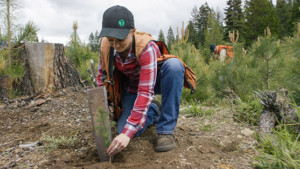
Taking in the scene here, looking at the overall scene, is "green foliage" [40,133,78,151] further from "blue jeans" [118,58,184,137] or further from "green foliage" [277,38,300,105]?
"green foliage" [277,38,300,105]

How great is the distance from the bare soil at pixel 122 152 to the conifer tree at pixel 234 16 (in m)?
27.3

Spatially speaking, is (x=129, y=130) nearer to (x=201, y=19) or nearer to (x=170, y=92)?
(x=170, y=92)

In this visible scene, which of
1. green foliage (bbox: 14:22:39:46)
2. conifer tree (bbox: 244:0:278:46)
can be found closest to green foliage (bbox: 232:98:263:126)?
green foliage (bbox: 14:22:39:46)

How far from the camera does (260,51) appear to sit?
4102 millimetres

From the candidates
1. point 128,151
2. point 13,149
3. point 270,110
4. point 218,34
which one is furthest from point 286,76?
point 218,34

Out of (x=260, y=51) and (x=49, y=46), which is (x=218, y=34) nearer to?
(x=260, y=51)

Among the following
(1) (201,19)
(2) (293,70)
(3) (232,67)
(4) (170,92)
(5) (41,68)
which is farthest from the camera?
(1) (201,19)

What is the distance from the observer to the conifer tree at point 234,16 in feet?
89.6

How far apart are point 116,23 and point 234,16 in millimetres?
29746

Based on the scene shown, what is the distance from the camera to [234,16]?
27.7m

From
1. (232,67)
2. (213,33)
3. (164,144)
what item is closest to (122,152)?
(164,144)

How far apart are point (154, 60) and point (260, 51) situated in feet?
10.7

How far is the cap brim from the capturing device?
145cm

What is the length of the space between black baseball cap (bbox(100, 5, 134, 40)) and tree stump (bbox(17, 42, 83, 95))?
7.92ft
